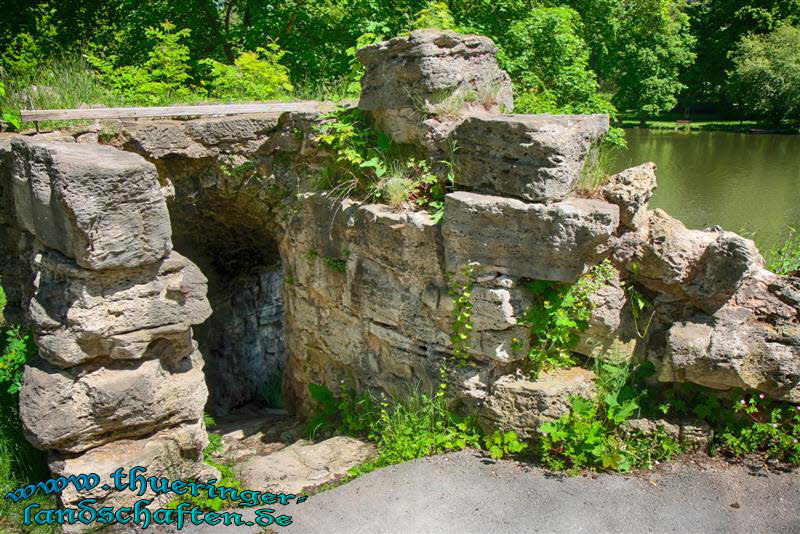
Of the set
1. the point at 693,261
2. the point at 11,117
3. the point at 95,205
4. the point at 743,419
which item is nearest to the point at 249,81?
the point at 11,117

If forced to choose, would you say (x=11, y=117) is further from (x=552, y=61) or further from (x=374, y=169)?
(x=552, y=61)

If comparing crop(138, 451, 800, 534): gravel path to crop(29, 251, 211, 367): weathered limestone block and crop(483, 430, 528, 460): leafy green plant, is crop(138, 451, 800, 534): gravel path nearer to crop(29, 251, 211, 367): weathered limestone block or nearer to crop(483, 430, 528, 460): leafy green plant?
crop(483, 430, 528, 460): leafy green plant

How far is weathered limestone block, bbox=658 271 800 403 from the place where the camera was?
4180 mm

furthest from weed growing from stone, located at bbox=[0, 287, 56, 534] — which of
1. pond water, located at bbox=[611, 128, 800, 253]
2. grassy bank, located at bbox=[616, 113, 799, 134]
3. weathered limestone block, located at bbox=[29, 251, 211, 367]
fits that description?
grassy bank, located at bbox=[616, 113, 799, 134]

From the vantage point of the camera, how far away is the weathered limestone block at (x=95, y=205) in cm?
391

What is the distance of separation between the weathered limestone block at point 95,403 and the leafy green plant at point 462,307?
2123 millimetres

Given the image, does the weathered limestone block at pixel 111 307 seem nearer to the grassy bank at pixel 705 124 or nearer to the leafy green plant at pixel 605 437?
the leafy green plant at pixel 605 437

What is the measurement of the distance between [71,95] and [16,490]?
4.27m

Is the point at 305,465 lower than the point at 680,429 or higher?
lower

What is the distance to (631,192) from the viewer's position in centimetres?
456

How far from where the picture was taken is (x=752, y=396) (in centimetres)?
436

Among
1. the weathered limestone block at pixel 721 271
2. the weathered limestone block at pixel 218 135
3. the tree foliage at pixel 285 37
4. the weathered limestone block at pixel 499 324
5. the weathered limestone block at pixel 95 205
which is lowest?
the weathered limestone block at pixel 499 324

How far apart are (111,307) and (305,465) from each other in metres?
2.10

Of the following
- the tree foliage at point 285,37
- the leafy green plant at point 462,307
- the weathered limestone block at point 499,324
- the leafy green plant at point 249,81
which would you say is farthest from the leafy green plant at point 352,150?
the leafy green plant at point 249,81
